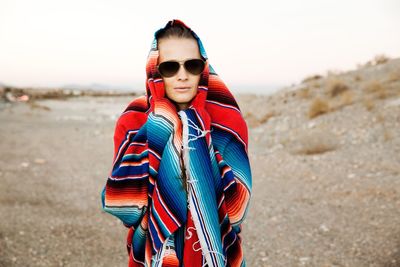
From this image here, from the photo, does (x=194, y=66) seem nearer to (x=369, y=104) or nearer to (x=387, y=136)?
(x=387, y=136)

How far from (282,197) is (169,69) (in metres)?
4.33

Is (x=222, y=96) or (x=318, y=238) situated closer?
(x=222, y=96)

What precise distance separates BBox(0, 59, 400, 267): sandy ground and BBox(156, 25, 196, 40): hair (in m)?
2.71

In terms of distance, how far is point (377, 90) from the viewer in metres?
11.1

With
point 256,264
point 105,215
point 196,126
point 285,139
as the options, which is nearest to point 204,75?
point 196,126

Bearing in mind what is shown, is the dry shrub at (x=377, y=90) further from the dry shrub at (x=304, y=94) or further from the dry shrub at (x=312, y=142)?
the dry shrub at (x=312, y=142)

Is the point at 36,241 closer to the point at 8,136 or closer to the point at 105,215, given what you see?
the point at 105,215

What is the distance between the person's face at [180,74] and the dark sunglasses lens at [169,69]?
2cm

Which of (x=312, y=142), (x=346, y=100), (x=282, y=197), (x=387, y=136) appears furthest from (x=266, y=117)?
(x=282, y=197)

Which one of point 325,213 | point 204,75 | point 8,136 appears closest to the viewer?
point 204,75

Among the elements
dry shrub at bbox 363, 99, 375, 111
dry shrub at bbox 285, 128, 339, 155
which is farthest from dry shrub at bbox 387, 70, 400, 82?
dry shrub at bbox 285, 128, 339, 155

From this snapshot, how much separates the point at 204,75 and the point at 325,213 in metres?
3.73

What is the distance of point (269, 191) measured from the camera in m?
6.02

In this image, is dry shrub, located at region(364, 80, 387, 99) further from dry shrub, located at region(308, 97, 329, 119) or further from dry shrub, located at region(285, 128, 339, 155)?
dry shrub, located at region(285, 128, 339, 155)
